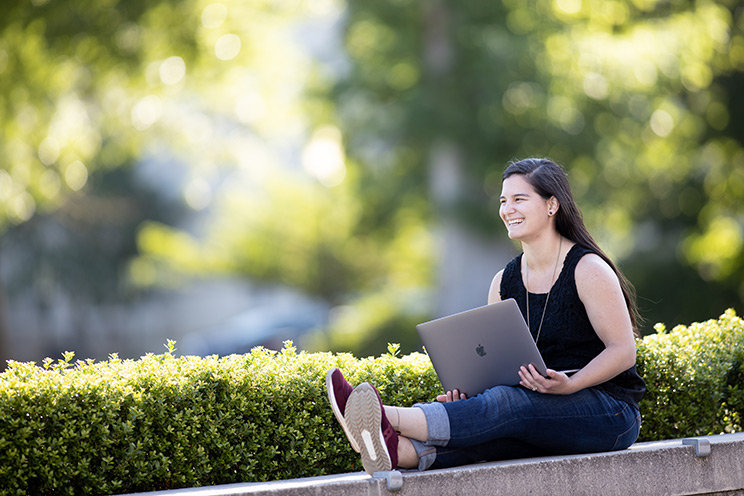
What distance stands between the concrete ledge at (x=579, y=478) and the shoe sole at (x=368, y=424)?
0.28 ft

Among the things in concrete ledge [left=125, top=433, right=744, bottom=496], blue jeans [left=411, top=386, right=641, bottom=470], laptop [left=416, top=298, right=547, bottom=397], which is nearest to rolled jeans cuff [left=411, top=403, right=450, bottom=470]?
blue jeans [left=411, top=386, right=641, bottom=470]

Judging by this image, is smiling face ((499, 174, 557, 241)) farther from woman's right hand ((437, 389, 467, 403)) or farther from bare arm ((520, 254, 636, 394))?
woman's right hand ((437, 389, 467, 403))

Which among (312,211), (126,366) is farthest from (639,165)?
(126,366)

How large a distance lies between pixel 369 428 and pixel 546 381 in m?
0.77

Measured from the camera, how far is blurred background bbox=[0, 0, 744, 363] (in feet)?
51.0

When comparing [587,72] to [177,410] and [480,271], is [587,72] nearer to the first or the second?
[480,271]

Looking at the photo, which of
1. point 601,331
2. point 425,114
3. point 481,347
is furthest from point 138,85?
point 601,331

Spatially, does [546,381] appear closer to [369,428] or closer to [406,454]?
[406,454]

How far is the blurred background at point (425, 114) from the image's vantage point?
15.5 meters

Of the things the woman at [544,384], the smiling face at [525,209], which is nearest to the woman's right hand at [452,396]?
the woman at [544,384]

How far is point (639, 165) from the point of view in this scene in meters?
16.9

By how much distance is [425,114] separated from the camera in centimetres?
1544

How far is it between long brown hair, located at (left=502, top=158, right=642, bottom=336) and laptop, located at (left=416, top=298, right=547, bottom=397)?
2.23 feet

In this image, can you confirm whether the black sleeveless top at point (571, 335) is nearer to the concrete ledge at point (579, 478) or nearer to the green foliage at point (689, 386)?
the concrete ledge at point (579, 478)
